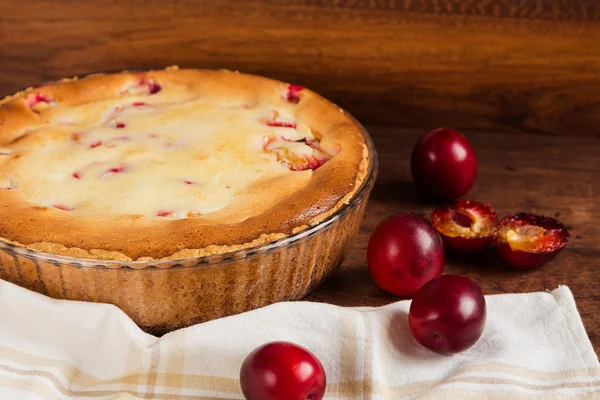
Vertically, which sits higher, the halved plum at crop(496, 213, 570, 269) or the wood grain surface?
the wood grain surface

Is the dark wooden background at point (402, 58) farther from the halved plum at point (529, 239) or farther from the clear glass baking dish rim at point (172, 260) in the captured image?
the clear glass baking dish rim at point (172, 260)

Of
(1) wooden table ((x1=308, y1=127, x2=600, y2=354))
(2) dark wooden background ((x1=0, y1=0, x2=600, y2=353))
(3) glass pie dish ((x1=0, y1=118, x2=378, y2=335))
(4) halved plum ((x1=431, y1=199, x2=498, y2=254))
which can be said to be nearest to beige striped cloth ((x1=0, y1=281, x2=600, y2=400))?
(3) glass pie dish ((x1=0, y1=118, x2=378, y2=335))

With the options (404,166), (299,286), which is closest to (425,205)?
(404,166)

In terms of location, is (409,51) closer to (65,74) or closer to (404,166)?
→ (404,166)

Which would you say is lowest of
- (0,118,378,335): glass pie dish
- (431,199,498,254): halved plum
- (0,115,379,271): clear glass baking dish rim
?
(431,199,498,254): halved plum

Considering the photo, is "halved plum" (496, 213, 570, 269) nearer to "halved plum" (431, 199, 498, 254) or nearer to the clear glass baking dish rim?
"halved plum" (431, 199, 498, 254)

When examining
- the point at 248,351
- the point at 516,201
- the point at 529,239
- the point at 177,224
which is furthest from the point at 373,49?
the point at 248,351

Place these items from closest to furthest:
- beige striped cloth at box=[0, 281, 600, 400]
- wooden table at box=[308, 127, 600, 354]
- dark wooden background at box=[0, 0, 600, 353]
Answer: beige striped cloth at box=[0, 281, 600, 400] < wooden table at box=[308, 127, 600, 354] < dark wooden background at box=[0, 0, 600, 353]
